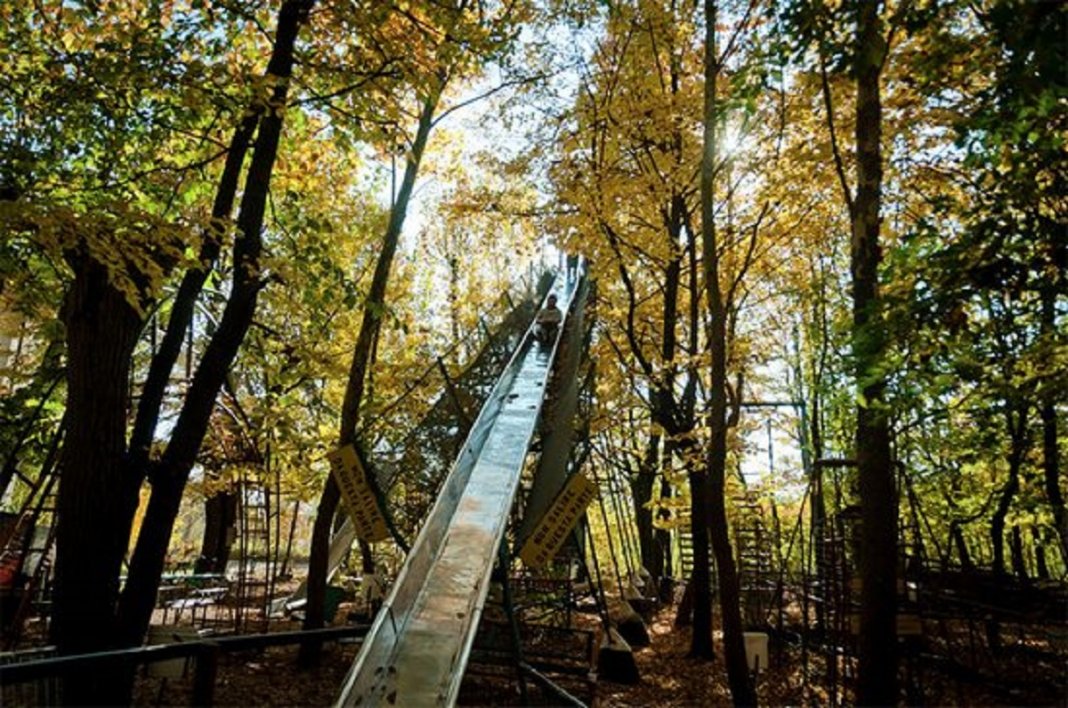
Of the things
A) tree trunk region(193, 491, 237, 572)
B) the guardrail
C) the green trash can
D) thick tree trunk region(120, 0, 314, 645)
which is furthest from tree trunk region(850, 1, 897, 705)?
tree trunk region(193, 491, 237, 572)

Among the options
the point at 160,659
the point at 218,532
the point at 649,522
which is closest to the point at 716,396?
the point at 160,659

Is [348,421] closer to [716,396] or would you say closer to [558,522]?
[558,522]

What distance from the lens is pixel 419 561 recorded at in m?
5.30

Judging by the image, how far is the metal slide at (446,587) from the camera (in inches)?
158

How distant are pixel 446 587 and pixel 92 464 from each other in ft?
9.57

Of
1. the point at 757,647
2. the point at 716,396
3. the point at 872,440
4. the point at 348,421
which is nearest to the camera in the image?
the point at 872,440

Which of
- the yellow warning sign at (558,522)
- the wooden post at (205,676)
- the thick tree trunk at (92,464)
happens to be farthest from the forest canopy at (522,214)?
the yellow warning sign at (558,522)

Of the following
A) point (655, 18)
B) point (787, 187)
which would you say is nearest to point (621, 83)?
point (655, 18)

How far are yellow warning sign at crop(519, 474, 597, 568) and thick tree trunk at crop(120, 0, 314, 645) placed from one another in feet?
9.62

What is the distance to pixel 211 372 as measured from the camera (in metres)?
5.79

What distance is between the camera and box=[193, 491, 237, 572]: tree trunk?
52.0 ft

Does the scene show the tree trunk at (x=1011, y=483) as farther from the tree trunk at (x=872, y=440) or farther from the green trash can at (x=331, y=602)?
the green trash can at (x=331, y=602)

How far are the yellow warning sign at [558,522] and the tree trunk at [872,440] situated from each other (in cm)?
234

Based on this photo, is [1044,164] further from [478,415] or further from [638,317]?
[638,317]
